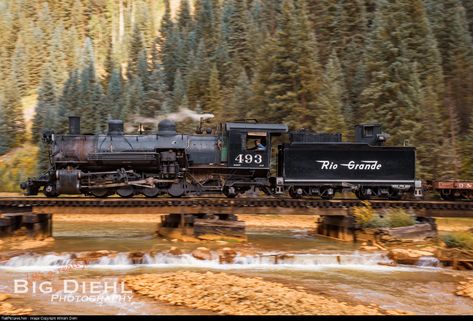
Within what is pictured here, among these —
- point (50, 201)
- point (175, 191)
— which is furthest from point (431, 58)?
point (50, 201)

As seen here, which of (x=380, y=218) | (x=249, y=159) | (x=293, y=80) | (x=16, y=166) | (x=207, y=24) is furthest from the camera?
(x=207, y=24)

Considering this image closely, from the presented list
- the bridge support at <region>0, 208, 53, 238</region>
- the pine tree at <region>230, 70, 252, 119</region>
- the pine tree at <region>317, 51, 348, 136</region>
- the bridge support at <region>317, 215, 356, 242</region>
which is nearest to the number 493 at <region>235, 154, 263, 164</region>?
the bridge support at <region>317, 215, 356, 242</region>

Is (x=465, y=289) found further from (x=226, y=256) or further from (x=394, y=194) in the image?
(x=394, y=194)

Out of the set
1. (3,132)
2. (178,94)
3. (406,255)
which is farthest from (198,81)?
(406,255)

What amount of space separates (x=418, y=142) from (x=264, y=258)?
831 inches

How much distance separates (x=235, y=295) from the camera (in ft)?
38.9

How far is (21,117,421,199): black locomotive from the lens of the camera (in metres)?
20.0

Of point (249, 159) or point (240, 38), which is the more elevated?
point (240, 38)

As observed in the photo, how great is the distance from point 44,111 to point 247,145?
5778cm

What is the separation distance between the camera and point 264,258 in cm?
1619

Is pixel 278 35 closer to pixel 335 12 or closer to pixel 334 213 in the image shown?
pixel 335 12

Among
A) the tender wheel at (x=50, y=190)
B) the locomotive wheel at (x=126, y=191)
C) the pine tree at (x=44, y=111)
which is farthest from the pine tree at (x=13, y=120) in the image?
the locomotive wheel at (x=126, y=191)

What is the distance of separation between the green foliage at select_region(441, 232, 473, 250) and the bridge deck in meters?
1.94

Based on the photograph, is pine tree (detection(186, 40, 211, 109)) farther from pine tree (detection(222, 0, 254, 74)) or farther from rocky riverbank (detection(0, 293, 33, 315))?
rocky riverbank (detection(0, 293, 33, 315))
